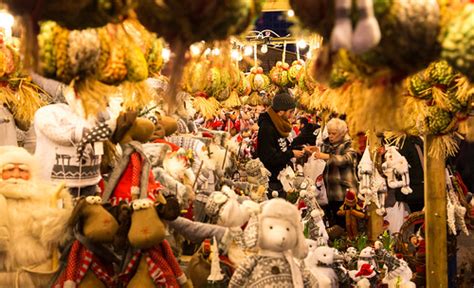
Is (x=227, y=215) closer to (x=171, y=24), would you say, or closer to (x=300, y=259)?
(x=300, y=259)

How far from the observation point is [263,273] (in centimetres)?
419

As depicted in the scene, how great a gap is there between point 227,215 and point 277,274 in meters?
0.66

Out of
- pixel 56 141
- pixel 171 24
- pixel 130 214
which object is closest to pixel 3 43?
pixel 56 141

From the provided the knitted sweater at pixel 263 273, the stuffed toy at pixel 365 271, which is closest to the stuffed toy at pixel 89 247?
the knitted sweater at pixel 263 273

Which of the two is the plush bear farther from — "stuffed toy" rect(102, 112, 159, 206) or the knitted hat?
the knitted hat

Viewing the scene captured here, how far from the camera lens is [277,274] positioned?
13.8ft

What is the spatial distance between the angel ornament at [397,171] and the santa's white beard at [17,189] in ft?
11.6

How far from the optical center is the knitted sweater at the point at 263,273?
13.7 feet

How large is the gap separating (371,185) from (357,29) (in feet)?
17.4

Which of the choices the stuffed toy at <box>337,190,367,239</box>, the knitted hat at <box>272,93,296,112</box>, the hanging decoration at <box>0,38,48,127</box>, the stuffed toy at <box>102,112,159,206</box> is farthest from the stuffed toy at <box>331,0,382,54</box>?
the knitted hat at <box>272,93,296,112</box>

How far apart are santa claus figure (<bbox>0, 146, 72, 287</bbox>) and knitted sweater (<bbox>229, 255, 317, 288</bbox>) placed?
0.88 metres

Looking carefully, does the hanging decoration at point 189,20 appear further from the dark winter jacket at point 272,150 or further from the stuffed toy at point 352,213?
the dark winter jacket at point 272,150

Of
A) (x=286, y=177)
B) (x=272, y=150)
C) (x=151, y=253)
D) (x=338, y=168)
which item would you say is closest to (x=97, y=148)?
(x=151, y=253)

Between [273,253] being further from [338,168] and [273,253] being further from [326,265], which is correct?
[338,168]
